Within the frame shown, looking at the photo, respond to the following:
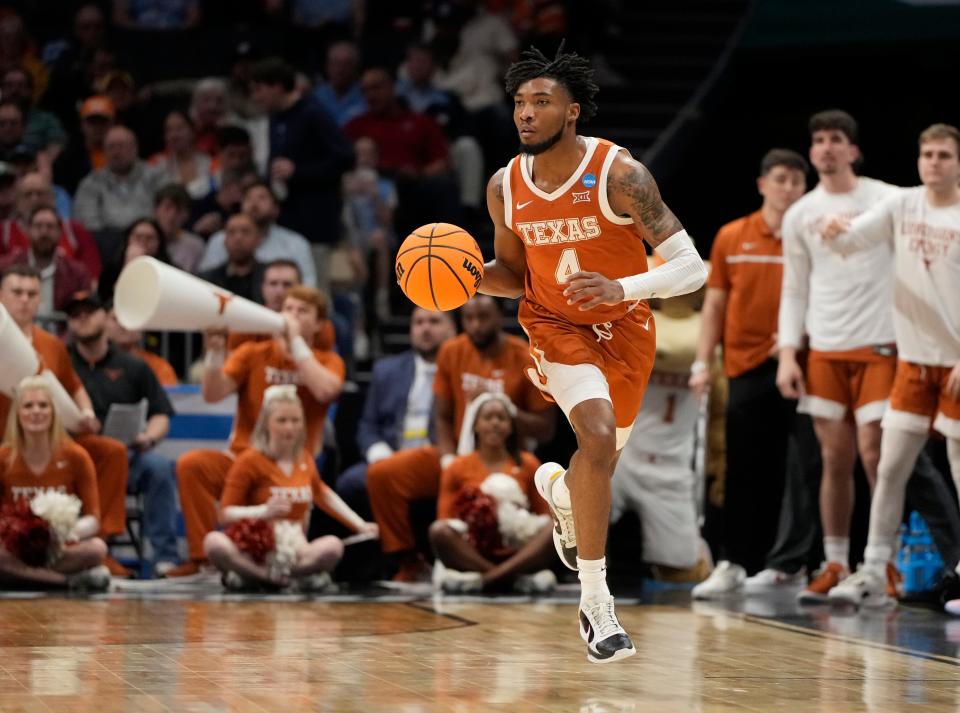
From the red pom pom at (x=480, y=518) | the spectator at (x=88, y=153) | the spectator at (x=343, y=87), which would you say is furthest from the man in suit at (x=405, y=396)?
the spectator at (x=88, y=153)

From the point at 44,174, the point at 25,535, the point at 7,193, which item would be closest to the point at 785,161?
the point at 25,535

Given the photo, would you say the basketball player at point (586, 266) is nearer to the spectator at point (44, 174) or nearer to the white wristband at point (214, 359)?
the white wristband at point (214, 359)

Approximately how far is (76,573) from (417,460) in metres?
1.96

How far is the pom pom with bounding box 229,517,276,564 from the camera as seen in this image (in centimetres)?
797

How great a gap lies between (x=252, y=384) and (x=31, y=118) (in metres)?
4.25

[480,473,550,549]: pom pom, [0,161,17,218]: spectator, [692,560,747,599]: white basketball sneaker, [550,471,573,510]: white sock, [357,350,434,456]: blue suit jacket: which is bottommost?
[692,560,747,599]: white basketball sneaker

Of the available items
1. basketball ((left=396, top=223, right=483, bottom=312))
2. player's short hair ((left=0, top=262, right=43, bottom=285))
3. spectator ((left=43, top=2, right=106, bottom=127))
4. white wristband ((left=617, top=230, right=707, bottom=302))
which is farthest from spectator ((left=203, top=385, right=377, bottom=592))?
spectator ((left=43, top=2, right=106, bottom=127))

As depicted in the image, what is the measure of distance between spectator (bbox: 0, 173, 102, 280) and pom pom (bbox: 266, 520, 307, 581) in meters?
2.61

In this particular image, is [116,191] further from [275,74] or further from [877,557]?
[877,557]

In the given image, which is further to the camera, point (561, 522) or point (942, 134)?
point (942, 134)

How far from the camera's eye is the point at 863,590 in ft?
25.4

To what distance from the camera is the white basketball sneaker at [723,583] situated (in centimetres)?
817

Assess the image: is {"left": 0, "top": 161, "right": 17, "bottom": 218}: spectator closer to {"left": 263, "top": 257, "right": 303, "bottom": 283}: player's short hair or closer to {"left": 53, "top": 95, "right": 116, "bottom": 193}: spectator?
{"left": 53, "top": 95, "right": 116, "bottom": 193}: spectator

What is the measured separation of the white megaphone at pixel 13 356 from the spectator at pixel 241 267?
5.28 ft
